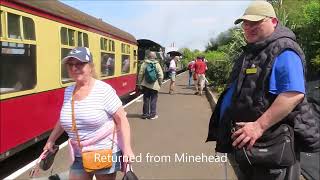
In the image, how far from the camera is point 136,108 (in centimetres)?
1719

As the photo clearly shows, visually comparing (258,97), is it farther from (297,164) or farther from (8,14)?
(8,14)

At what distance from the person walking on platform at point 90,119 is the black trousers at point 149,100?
956cm

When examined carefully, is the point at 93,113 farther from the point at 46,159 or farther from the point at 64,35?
the point at 64,35

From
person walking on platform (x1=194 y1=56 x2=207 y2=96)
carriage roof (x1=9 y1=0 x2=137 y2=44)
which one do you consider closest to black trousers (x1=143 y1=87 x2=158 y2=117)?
carriage roof (x1=9 y1=0 x2=137 y2=44)

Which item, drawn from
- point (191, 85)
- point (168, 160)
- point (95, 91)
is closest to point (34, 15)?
point (168, 160)

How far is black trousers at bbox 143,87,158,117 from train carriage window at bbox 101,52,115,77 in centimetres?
143

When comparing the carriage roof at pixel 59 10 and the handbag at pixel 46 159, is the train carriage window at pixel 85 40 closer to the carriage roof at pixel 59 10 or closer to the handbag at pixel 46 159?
the carriage roof at pixel 59 10

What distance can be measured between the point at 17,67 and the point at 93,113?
393 cm

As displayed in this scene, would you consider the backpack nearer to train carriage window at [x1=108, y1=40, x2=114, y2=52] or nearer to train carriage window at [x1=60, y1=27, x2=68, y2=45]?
train carriage window at [x1=108, y1=40, x2=114, y2=52]

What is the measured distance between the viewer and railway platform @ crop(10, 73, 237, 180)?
7.68 m

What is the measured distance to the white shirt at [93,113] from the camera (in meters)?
4.20

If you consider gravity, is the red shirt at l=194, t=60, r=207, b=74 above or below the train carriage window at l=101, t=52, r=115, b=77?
below

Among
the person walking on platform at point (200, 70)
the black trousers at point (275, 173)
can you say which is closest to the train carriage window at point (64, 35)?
the black trousers at point (275, 173)

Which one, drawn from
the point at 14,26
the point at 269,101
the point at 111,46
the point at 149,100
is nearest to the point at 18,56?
the point at 14,26
